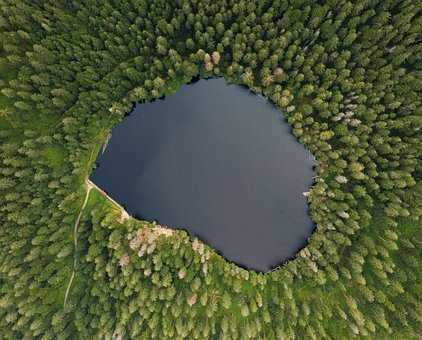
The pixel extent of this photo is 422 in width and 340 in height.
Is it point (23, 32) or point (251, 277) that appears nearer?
point (23, 32)

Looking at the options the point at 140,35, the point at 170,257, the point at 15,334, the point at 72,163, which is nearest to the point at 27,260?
the point at 15,334

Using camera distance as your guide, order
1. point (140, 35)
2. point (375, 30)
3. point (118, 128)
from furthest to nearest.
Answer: point (118, 128) → point (140, 35) → point (375, 30)

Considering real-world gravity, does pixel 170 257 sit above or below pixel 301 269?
below

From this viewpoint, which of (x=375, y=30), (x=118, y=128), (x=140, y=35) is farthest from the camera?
(x=118, y=128)

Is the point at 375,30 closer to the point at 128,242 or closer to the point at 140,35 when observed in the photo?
the point at 140,35

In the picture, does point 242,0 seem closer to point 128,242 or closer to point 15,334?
point 128,242

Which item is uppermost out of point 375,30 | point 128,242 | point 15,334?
point 375,30
